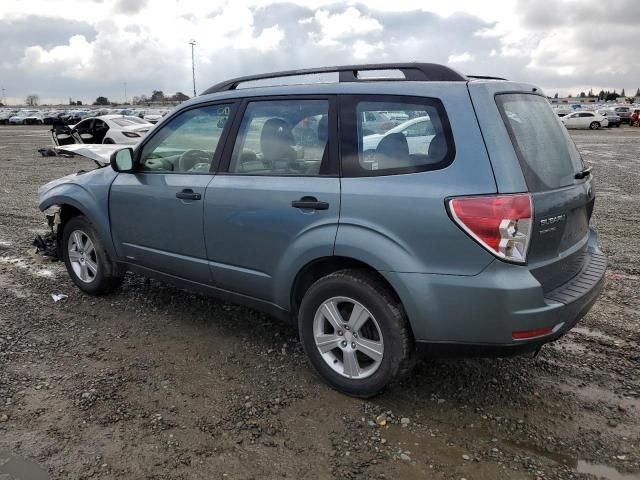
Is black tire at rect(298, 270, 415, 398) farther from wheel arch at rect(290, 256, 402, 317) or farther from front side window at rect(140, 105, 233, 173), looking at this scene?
front side window at rect(140, 105, 233, 173)

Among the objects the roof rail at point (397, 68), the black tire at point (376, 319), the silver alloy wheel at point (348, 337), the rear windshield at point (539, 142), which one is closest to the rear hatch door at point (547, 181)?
the rear windshield at point (539, 142)

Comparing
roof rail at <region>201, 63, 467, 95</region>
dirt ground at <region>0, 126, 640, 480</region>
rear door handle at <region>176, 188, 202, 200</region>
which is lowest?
dirt ground at <region>0, 126, 640, 480</region>

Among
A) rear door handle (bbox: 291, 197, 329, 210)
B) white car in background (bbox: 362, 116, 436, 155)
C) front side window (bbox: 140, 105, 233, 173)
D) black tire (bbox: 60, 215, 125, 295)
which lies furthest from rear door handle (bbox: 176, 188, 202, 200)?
white car in background (bbox: 362, 116, 436, 155)

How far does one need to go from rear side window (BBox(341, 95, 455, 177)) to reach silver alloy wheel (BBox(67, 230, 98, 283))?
9.41 ft

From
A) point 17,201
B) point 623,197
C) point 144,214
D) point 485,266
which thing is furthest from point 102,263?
point 623,197

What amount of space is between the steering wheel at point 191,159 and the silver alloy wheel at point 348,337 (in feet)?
4.81

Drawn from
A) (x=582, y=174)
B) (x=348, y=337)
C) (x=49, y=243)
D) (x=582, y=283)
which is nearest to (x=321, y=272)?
(x=348, y=337)

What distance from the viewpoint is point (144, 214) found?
4352mm

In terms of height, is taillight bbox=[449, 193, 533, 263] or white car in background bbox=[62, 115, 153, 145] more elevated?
white car in background bbox=[62, 115, 153, 145]

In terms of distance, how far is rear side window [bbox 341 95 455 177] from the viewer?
117 inches

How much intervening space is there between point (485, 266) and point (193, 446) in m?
1.79

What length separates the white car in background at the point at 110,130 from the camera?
59.4 ft

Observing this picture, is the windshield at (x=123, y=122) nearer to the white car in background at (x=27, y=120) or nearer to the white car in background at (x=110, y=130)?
the white car in background at (x=110, y=130)

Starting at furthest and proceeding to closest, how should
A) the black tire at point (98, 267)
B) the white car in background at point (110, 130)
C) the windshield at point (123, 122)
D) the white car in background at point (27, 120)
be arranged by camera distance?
the white car in background at point (27, 120) < the windshield at point (123, 122) < the white car in background at point (110, 130) < the black tire at point (98, 267)
